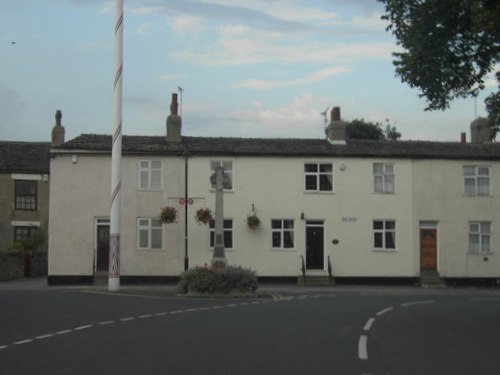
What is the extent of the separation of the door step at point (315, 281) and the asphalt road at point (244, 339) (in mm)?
13873

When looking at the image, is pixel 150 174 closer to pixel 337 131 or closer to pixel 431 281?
pixel 337 131

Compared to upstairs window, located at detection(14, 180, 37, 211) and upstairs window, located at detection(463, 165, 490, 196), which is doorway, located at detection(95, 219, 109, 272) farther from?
upstairs window, located at detection(463, 165, 490, 196)

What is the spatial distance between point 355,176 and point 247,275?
11296mm

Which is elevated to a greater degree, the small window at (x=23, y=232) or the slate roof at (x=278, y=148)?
the slate roof at (x=278, y=148)

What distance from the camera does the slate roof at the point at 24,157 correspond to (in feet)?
147

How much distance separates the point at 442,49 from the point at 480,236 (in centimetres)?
2297

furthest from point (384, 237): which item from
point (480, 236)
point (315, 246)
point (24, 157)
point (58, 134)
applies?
point (24, 157)

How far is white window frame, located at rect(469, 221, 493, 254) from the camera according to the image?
35656mm

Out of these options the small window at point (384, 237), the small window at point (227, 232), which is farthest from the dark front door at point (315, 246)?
the small window at point (227, 232)

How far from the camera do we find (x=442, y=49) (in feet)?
48.5

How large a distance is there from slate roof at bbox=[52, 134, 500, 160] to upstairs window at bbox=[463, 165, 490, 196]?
62 centimetres

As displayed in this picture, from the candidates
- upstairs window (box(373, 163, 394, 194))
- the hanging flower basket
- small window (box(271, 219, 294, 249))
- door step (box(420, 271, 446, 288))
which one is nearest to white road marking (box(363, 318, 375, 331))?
the hanging flower basket

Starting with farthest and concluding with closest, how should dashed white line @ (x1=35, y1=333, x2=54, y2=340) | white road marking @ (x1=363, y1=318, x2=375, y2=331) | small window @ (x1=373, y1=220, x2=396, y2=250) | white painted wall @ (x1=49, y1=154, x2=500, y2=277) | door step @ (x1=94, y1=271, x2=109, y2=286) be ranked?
1. small window @ (x1=373, y1=220, x2=396, y2=250)
2. white painted wall @ (x1=49, y1=154, x2=500, y2=277)
3. door step @ (x1=94, y1=271, x2=109, y2=286)
4. white road marking @ (x1=363, y1=318, x2=375, y2=331)
5. dashed white line @ (x1=35, y1=333, x2=54, y2=340)

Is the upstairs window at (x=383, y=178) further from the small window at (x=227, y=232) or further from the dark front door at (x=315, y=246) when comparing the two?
the small window at (x=227, y=232)
